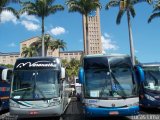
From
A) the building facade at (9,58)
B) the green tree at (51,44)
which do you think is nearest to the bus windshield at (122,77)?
the green tree at (51,44)

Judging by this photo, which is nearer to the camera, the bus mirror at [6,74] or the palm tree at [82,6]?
the bus mirror at [6,74]

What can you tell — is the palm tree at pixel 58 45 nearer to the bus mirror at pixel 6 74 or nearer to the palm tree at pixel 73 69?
the palm tree at pixel 73 69

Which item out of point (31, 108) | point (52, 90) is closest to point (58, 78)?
point (52, 90)

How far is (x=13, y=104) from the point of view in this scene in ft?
46.8

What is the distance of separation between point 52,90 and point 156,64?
6682 millimetres

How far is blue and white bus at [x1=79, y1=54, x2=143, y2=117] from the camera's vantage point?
1330 centimetres

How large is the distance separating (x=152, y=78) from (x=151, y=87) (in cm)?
65

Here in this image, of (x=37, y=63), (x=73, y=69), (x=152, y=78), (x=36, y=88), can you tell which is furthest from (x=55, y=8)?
(x=73, y=69)

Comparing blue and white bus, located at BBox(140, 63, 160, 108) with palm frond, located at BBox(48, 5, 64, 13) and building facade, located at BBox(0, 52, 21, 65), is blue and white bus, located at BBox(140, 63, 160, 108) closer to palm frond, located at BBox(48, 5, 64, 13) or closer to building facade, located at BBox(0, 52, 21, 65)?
palm frond, located at BBox(48, 5, 64, 13)

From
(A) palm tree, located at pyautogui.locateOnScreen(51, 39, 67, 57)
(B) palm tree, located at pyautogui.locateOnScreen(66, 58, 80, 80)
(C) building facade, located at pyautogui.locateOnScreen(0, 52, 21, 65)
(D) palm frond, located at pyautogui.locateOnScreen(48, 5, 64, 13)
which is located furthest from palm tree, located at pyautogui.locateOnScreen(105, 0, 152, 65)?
(C) building facade, located at pyautogui.locateOnScreen(0, 52, 21, 65)

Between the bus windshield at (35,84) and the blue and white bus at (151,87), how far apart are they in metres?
5.15

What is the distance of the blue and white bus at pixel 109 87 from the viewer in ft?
43.6

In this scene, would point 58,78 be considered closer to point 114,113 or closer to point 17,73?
point 17,73

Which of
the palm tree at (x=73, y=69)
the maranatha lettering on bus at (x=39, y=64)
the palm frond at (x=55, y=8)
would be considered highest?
the palm frond at (x=55, y=8)
